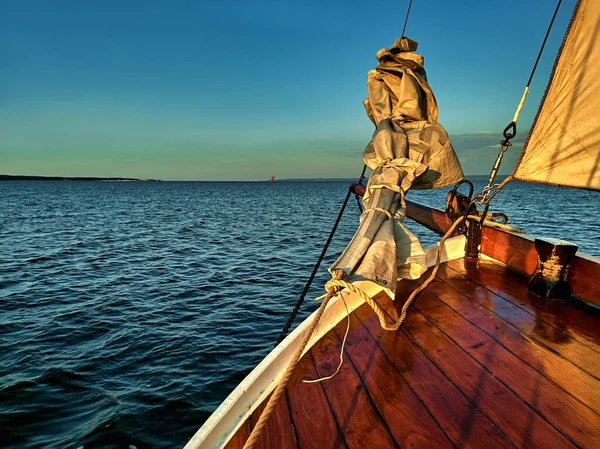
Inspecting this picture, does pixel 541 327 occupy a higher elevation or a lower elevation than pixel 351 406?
higher

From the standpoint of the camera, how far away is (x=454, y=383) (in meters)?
2.19

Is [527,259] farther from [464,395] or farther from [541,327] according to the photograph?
[464,395]

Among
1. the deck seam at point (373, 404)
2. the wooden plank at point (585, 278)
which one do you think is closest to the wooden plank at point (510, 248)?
the wooden plank at point (585, 278)

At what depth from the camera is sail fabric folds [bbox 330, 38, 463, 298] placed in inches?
108

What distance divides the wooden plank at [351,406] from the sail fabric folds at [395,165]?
1.92 feet

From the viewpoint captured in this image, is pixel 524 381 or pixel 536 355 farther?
pixel 536 355

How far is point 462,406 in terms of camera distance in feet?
6.56

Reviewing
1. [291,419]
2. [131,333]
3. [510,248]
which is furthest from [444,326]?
[131,333]

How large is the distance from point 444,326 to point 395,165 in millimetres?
1490

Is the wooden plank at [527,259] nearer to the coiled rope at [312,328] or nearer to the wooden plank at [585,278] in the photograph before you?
the wooden plank at [585,278]

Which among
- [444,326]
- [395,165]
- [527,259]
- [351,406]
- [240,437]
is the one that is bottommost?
[240,437]

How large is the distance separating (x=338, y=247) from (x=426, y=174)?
14.5 meters

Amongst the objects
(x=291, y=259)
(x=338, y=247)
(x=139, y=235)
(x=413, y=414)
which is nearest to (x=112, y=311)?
(x=291, y=259)

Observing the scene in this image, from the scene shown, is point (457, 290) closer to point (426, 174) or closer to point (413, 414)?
point (426, 174)
